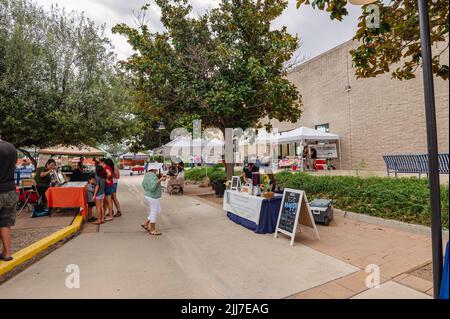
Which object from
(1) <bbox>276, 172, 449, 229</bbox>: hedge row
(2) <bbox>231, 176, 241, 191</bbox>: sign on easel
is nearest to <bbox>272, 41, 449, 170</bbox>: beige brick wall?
(1) <bbox>276, 172, 449, 229</bbox>: hedge row

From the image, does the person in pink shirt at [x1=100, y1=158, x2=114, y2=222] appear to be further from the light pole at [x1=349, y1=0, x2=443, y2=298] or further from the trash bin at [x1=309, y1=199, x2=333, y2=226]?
the light pole at [x1=349, y1=0, x2=443, y2=298]

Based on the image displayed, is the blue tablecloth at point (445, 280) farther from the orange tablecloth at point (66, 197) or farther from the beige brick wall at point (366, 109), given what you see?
the beige brick wall at point (366, 109)

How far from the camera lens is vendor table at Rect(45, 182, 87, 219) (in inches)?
270

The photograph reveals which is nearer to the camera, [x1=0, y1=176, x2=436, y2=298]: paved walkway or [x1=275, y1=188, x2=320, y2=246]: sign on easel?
[x1=0, y1=176, x2=436, y2=298]: paved walkway

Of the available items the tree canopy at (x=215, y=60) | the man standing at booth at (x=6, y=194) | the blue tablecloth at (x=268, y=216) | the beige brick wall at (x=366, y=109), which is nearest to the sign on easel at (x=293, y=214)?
the blue tablecloth at (x=268, y=216)

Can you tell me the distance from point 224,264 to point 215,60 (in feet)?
20.8

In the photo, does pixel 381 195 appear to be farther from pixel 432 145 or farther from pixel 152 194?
pixel 152 194

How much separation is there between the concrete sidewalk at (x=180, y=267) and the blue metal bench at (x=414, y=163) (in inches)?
247

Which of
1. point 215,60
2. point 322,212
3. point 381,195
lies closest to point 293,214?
point 322,212

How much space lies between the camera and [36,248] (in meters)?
4.47

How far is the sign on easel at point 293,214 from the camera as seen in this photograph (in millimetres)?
4883

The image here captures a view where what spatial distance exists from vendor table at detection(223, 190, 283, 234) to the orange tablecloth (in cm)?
416
